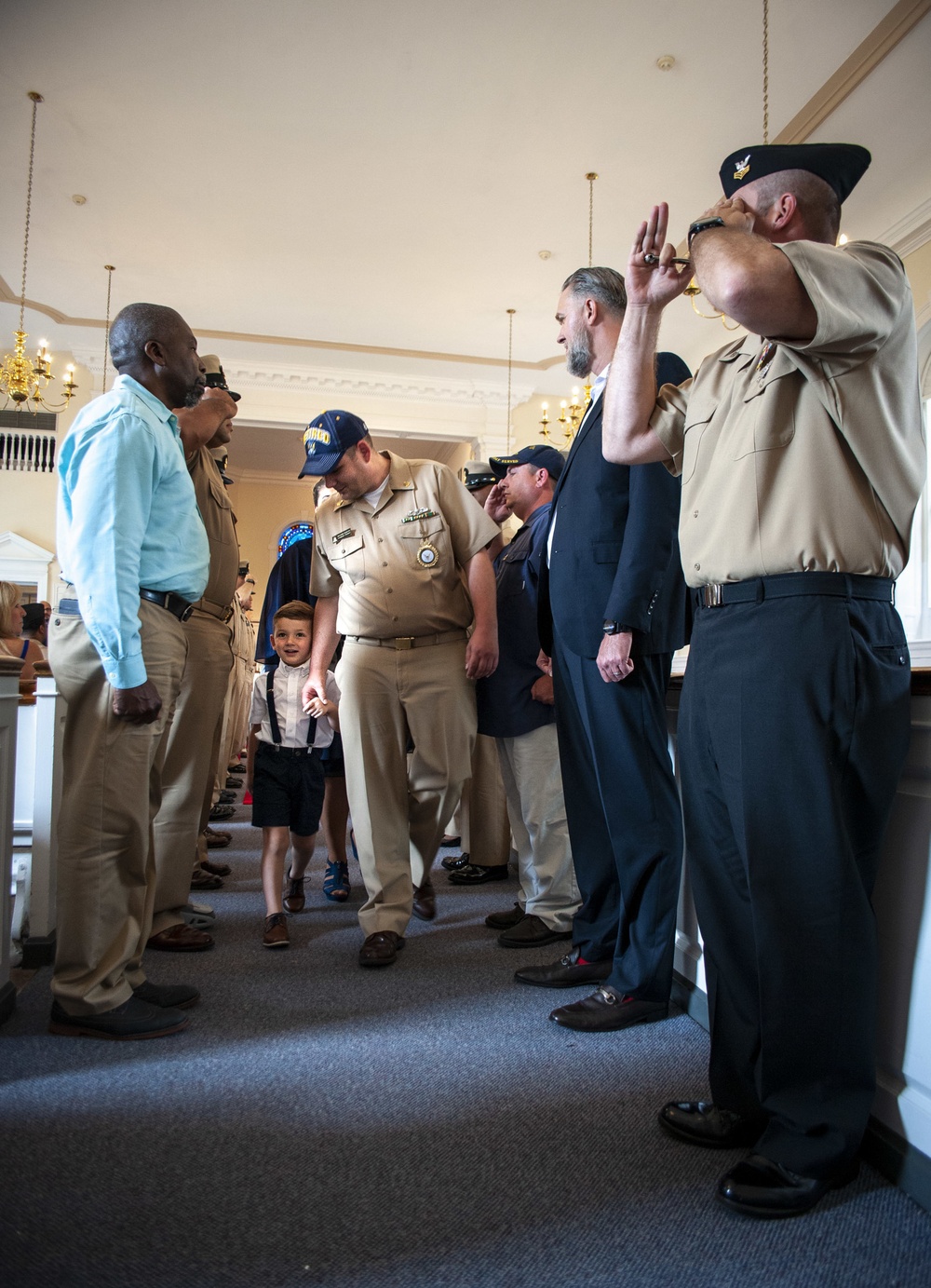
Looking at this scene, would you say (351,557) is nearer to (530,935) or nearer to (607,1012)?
(530,935)

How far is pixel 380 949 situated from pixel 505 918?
0.49m

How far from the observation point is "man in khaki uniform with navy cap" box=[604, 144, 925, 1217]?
109 centimetres

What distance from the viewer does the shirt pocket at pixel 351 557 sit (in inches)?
92.8

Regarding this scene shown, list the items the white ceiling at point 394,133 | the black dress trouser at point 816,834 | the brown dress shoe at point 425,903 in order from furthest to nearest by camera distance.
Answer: the white ceiling at point 394,133
the brown dress shoe at point 425,903
the black dress trouser at point 816,834

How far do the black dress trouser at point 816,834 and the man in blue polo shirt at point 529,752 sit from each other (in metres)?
1.15

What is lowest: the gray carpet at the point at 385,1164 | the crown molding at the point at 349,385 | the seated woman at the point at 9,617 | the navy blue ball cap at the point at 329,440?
the gray carpet at the point at 385,1164

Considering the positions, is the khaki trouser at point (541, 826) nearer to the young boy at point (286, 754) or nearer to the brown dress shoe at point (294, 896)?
the young boy at point (286, 754)

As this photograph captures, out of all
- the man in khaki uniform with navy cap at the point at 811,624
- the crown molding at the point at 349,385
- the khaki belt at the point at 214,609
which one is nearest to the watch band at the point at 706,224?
the man in khaki uniform with navy cap at the point at 811,624

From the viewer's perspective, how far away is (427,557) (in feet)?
7.63

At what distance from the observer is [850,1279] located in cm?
98

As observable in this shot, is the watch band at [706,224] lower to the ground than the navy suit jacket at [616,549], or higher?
higher

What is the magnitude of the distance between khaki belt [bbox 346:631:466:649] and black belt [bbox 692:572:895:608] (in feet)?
4.00

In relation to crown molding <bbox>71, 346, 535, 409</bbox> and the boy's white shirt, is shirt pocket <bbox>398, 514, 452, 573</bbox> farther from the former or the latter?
crown molding <bbox>71, 346, 535, 409</bbox>

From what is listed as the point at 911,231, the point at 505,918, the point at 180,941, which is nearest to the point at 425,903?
the point at 505,918
